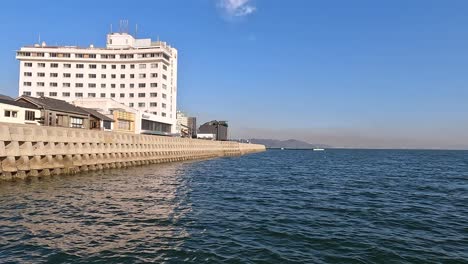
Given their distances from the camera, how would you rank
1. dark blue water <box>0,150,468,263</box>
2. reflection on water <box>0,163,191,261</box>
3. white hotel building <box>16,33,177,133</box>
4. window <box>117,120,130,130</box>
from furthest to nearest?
white hotel building <box>16,33,177,133</box> → window <box>117,120,130,130</box> → reflection on water <box>0,163,191,261</box> → dark blue water <box>0,150,468,263</box>

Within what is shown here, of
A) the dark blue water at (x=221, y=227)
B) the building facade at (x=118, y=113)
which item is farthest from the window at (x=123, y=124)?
the dark blue water at (x=221, y=227)

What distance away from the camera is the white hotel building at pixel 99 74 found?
395 feet

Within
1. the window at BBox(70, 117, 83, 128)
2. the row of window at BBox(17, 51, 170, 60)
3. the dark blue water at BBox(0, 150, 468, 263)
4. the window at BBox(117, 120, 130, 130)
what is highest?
the row of window at BBox(17, 51, 170, 60)

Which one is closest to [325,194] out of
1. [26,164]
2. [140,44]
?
[26,164]

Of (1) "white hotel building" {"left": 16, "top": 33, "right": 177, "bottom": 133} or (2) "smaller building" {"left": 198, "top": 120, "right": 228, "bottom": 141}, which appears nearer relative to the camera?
(1) "white hotel building" {"left": 16, "top": 33, "right": 177, "bottom": 133}

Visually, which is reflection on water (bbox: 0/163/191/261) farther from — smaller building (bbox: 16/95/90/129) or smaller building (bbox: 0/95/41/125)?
smaller building (bbox: 16/95/90/129)

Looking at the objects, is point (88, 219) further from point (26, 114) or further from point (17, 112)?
point (26, 114)

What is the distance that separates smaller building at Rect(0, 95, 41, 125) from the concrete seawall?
44.1ft

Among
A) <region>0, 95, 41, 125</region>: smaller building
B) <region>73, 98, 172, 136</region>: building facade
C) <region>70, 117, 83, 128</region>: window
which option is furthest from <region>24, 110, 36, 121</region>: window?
<region>73, 98, 172, 136</region>: building facade

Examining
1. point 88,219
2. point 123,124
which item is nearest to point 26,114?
point 123,124

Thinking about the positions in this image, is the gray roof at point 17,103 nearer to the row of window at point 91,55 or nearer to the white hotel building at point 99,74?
the white hotel building at point 99,74

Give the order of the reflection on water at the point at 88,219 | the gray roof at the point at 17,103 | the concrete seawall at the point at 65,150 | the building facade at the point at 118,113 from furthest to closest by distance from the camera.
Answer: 1. the building facade at the point at 118,113
2. the gray roof at the point at 17,103
3. the concrete seawall at the point at 65,150
4. the reflection on water at the point at 88,219

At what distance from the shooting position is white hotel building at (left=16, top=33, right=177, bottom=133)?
120 metres

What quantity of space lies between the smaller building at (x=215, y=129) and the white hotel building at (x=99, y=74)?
4191cm
